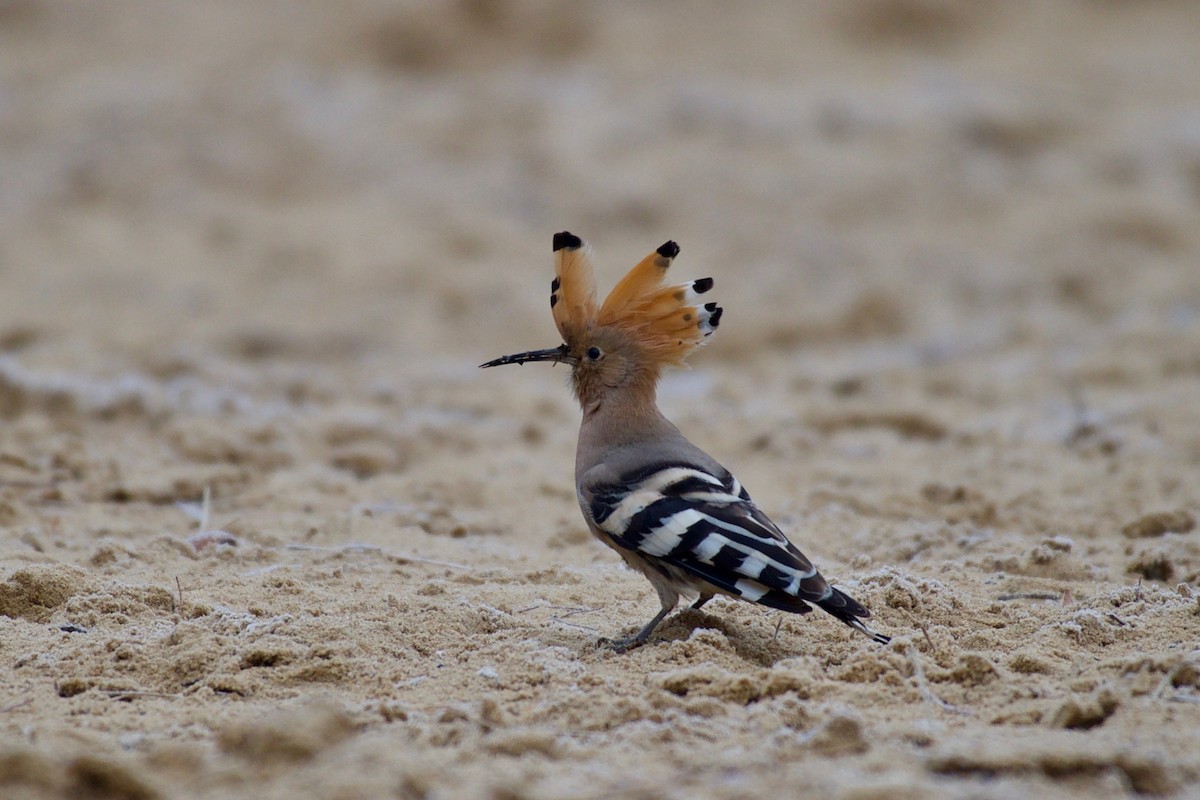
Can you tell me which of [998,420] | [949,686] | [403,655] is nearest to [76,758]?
[403,655]

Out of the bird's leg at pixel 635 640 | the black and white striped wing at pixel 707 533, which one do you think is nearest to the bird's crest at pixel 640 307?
the black and white striped wing at pixel 707 533

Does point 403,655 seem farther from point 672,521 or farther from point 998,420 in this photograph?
point 998,420

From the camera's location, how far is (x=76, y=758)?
2.26m

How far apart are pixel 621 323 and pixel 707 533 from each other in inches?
36.3

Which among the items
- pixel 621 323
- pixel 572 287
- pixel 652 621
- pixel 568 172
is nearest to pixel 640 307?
pixel 621 323

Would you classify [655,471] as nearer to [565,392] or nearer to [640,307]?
[640,307]

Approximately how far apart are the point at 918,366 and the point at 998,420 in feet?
3.48

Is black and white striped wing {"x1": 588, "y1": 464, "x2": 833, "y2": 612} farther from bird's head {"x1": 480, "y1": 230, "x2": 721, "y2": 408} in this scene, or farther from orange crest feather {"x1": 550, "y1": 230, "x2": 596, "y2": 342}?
orange crest feather {"x1": 550, "y1": 230, "x2": 596, "y2": 342}

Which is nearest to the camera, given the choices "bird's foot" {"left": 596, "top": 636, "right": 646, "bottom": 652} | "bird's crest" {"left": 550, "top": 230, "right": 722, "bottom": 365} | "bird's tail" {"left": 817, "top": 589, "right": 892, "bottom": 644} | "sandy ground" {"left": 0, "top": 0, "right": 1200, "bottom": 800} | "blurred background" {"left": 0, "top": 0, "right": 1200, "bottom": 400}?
"sandy ground" {"left": 0, "top": 0, "right": 1200, "bottom": 800}

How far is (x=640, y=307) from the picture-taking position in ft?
13.1

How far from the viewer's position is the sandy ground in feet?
8.87

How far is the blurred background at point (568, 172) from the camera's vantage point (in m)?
7.84

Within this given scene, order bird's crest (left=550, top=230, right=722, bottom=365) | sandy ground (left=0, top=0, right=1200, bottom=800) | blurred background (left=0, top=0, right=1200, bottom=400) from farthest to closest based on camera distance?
blurred background (left=0, top=0, right=1200, bottom=400) < bird's crest (left=550, top=230, right=722, bottom=365) < sandy ground (left=0, top=0, right=1200, bottom=800)

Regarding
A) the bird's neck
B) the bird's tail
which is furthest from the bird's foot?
the bird's neck
